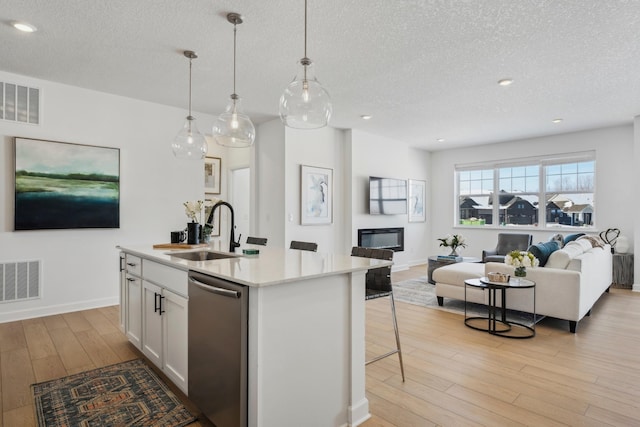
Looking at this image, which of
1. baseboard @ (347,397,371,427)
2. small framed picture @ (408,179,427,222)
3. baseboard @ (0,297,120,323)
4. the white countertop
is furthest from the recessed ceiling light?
small framed picture @ (408,179,427,222)

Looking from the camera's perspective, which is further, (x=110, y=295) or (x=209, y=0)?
(x=110, y=295)

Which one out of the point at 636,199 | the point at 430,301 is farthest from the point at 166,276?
the point at 636,199

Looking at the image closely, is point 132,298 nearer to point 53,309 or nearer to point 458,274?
point 53,309

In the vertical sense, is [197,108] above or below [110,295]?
above

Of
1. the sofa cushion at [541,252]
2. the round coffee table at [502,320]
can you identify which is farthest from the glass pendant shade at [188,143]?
the sofa cushion at [541,252]

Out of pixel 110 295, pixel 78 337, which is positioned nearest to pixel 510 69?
pixel 78 337

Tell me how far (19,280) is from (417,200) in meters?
7.02

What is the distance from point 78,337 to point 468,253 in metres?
7.22

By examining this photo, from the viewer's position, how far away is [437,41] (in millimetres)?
3111

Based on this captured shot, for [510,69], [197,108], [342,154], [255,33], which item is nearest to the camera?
[255,33]

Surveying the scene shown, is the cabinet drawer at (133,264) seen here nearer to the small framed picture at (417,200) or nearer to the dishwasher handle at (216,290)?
the dishwasher handle at (216,290)

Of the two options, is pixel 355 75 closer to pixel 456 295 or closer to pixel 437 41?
pixel 437 41

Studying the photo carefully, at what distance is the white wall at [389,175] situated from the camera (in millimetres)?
6504

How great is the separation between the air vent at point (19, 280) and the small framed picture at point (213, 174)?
3.52 m
